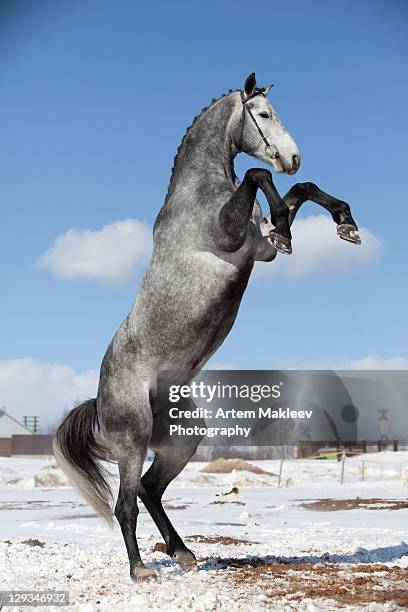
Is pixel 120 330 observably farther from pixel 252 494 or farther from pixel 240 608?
pixel 252 494

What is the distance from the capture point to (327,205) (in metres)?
5.19

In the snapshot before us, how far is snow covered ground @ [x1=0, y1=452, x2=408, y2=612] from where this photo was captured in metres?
4.39

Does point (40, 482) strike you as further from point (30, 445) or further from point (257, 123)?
point (30, 445)

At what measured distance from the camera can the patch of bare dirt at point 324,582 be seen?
436 cm

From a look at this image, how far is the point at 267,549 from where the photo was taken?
285 inches

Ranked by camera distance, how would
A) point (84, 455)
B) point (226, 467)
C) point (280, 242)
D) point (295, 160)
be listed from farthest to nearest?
point (226, 467) → point (84, 455) → point (295, 160) → point (280, 242)

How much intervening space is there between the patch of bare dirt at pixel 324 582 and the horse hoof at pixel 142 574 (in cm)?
56

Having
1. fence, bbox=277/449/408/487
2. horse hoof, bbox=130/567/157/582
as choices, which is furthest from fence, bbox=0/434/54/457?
horse hoof, bbox=130/567/157/582

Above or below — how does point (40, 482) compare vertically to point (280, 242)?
below

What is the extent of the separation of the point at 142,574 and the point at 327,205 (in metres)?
3.08

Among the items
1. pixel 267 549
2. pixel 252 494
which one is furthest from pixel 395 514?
pixel 252 494

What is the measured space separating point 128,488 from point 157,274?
171 cm

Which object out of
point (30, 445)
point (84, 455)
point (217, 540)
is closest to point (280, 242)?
point (84, 455)

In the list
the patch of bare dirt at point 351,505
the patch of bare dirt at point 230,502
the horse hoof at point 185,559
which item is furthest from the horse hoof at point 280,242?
the patch of bare dirt at point 230,502
